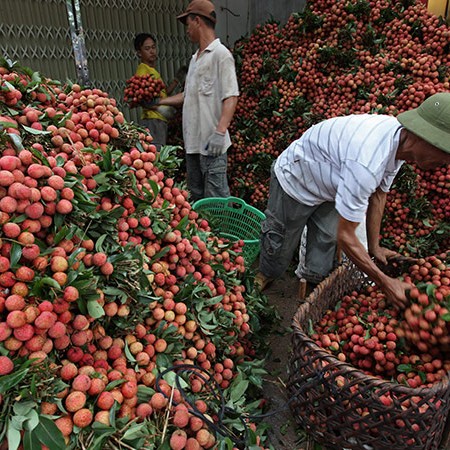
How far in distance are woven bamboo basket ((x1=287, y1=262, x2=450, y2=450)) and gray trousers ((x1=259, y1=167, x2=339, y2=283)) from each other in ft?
2.72

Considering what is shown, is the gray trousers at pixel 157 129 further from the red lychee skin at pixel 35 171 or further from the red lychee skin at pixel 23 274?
the red lychee skin at pixel 23 274

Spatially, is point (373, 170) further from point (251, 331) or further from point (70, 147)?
point (70, 147)

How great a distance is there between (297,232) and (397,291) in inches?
34.4

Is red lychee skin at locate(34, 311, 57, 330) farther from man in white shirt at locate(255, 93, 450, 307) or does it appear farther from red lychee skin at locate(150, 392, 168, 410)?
man in white shirt at locate(255, 93, 450, 307)

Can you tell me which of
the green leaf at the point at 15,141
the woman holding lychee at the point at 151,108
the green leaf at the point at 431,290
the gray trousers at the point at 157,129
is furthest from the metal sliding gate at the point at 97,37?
the green leaf at the point at 431,290

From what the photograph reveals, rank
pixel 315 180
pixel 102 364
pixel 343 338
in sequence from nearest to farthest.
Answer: pixel 102 364 < pixel 343 338 < pixel 315 180

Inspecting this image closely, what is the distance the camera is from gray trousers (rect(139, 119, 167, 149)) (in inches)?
147

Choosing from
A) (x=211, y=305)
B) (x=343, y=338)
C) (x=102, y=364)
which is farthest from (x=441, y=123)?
(x=102, y=364)

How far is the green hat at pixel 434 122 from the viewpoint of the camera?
4.82 feet

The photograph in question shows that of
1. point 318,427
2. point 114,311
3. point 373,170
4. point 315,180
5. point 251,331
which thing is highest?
point 373,170

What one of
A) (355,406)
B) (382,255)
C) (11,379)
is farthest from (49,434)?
(382,255)

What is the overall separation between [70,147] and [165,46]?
3.66 metres

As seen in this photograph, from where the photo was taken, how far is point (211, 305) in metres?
1.59

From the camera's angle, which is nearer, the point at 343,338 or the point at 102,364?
the point at 102,364
